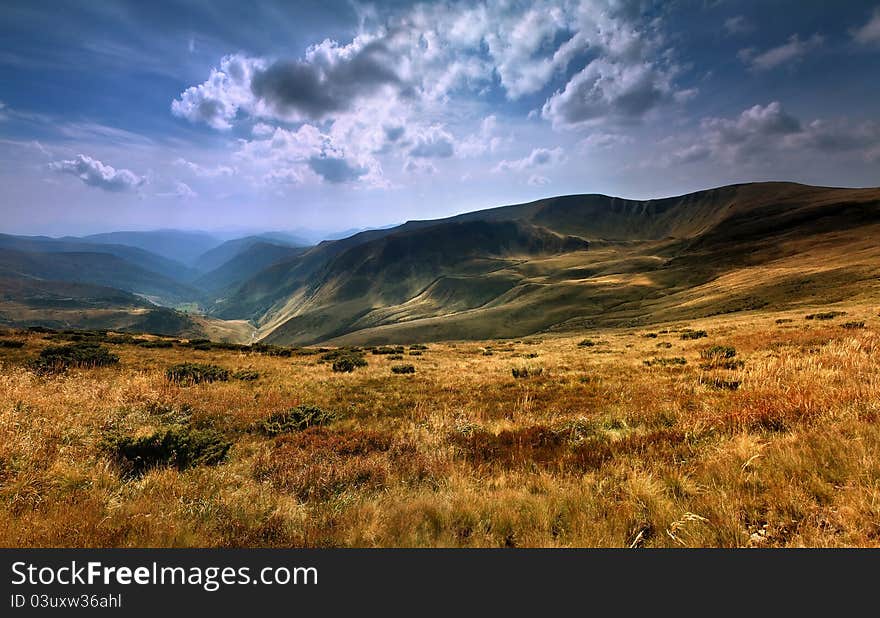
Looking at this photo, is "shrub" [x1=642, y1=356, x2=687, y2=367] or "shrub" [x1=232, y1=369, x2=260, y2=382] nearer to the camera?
"shrub" [x1=642, y1=356, x2=687, y2=367]

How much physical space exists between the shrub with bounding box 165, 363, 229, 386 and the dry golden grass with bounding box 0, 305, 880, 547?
12.6 ft

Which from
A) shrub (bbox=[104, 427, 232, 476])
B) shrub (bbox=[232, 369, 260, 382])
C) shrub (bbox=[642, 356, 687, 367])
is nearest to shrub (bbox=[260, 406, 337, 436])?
shrub (bbox=[104, 427, 232, 476])

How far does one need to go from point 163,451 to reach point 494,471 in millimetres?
6015

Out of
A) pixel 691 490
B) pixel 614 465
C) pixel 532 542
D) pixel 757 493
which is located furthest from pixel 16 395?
pixel 757 493

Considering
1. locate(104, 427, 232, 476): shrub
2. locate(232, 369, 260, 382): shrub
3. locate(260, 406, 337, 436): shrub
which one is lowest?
locate(232, 369, 260, 382): shrub

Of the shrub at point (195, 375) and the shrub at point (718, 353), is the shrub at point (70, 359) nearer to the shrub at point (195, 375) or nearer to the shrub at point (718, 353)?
the shrub at point (195, 375)

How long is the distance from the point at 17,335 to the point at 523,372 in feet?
125

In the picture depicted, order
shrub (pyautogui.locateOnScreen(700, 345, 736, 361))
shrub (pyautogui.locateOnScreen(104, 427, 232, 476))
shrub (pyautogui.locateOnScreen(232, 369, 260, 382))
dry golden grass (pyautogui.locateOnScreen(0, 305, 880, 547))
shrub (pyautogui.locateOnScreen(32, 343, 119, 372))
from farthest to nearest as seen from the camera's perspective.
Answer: shrub (pyautogui.locateOnScreen(232, 369, 260, 382))
shrub (pyautogui.locateOnScreen(32, 343, 119, 372))
shrub (pyautogui.locateOnScreen(700, 345, 736, 361))
shrub (pyautogui.locateOnScreen(104, 427, 232, 476))
dry golden grass (pyautogui.locateOnScreen(0, 305, 880, 547))

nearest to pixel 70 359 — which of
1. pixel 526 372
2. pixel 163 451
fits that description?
pixel 163 451

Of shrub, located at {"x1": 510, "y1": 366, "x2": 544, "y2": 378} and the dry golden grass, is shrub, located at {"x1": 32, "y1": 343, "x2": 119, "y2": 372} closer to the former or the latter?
the dry golden grass

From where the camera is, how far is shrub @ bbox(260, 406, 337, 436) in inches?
352

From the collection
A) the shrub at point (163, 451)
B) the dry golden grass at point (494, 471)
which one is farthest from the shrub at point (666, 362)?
the shrub at point (163, 451)

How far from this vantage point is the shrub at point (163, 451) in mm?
6379

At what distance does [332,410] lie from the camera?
11211 mm
